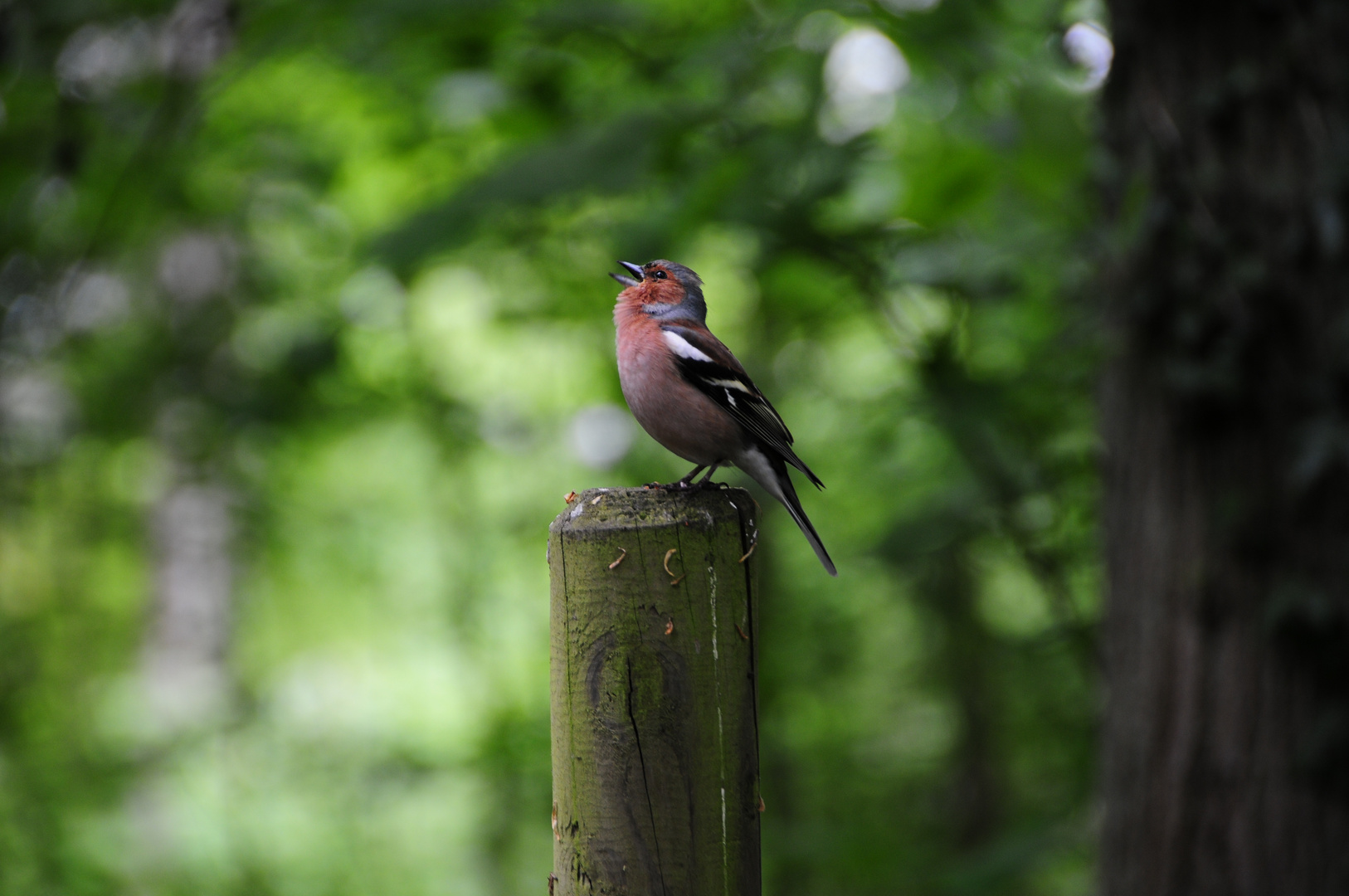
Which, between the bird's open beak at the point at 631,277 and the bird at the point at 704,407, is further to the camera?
the bird's open beak at the point at 631,277

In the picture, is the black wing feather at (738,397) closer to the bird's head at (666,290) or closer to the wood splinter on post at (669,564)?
the bird's head at (666,290)

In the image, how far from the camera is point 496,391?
406 inches

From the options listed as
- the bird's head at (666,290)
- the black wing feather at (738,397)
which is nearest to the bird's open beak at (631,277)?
the bird's head at (666,290)

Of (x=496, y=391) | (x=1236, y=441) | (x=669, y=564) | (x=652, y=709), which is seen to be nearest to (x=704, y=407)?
(x=669, y=564)

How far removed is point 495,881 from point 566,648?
31.2 ft

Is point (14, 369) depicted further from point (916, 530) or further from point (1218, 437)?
point (1218, 437)

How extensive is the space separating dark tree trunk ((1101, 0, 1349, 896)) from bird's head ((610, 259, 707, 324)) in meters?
1.89

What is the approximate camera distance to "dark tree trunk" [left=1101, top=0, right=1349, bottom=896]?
12.9ft

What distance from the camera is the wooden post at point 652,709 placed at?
6.11 feet

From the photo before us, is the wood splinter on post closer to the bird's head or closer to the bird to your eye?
the bird

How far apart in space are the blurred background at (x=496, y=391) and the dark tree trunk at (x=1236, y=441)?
1.70 feet

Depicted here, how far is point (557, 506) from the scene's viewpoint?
33.0 feet

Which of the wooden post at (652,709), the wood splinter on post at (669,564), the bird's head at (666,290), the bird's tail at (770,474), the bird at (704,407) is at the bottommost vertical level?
the wooden post at (652,709)

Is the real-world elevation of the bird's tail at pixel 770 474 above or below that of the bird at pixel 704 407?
below
